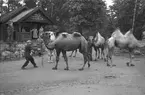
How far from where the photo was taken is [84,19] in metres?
32.6

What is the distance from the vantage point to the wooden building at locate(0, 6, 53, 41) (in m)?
22.6

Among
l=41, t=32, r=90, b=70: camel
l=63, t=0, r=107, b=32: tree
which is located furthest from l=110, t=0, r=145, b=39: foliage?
l=41, t=32, r=90, b=70: camel

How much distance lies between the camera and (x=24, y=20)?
22938 millimetres

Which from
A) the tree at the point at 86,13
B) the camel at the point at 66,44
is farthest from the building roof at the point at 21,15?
the camel at the point at 66,44

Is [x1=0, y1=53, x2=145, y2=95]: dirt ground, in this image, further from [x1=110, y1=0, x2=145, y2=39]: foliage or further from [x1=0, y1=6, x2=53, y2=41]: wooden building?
[x1=110, y1=0, x2=145, y2=39]: foliage

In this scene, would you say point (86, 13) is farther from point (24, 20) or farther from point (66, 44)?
point (66, 44)

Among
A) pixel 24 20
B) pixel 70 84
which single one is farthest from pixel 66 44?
pixel 24 20

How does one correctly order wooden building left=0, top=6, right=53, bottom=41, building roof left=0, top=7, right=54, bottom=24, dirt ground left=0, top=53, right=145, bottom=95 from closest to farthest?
dirt ground left=0, top=53, right=145, bottom=95 → building roof left=0, top=7, right=54, bottom=24 → wooden building left=0, top=6, right=53, bottom=41

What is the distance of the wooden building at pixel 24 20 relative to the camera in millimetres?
22562

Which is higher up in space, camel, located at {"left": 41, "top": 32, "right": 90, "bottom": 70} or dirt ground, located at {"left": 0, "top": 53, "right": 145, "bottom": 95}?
camel, located at {"left": 41, "top": 32, "right": 90, "bottom": 70}

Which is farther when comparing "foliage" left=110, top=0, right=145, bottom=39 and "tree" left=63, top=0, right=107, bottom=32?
"tree" left=63, top=0, right=107, bottom=32

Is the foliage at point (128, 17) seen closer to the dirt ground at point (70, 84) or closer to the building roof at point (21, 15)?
the building roof at point (21, 15)

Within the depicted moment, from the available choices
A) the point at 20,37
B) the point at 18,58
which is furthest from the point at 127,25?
the point at 18,58

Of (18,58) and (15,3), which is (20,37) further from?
(15,3)
